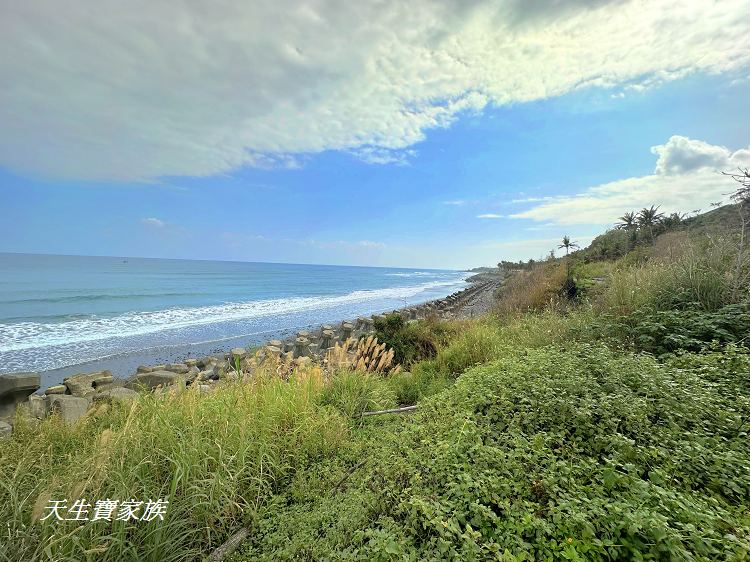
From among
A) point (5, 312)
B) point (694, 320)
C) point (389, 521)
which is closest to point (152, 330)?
point (5, 312)

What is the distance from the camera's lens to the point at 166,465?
2.88m

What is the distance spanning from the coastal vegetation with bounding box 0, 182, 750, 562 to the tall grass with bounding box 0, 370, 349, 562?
0.02 metres

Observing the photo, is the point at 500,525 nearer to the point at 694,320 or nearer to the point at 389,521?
the point at 389,521

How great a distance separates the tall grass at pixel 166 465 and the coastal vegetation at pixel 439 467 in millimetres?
17

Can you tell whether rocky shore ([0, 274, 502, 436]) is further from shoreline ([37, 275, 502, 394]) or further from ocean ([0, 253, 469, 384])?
ocean ([0, 253, 469, 384])

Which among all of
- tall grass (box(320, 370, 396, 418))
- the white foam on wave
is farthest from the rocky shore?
the white foam on wave

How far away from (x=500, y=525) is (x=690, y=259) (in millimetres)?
6927

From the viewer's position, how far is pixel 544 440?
8.42ft

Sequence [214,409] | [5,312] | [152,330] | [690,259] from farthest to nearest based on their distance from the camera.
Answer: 1. [5,312]
2. [152,330]
3. [690,259]
4. [214,409]

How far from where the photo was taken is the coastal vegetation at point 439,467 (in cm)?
183

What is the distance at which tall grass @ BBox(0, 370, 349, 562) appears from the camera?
216 centimetres

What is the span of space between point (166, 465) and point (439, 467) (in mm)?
2273

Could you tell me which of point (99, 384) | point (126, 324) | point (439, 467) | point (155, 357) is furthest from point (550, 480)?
point (126, 324)

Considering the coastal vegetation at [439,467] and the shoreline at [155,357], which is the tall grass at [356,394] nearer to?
the coastal vegetation at [439,467]
